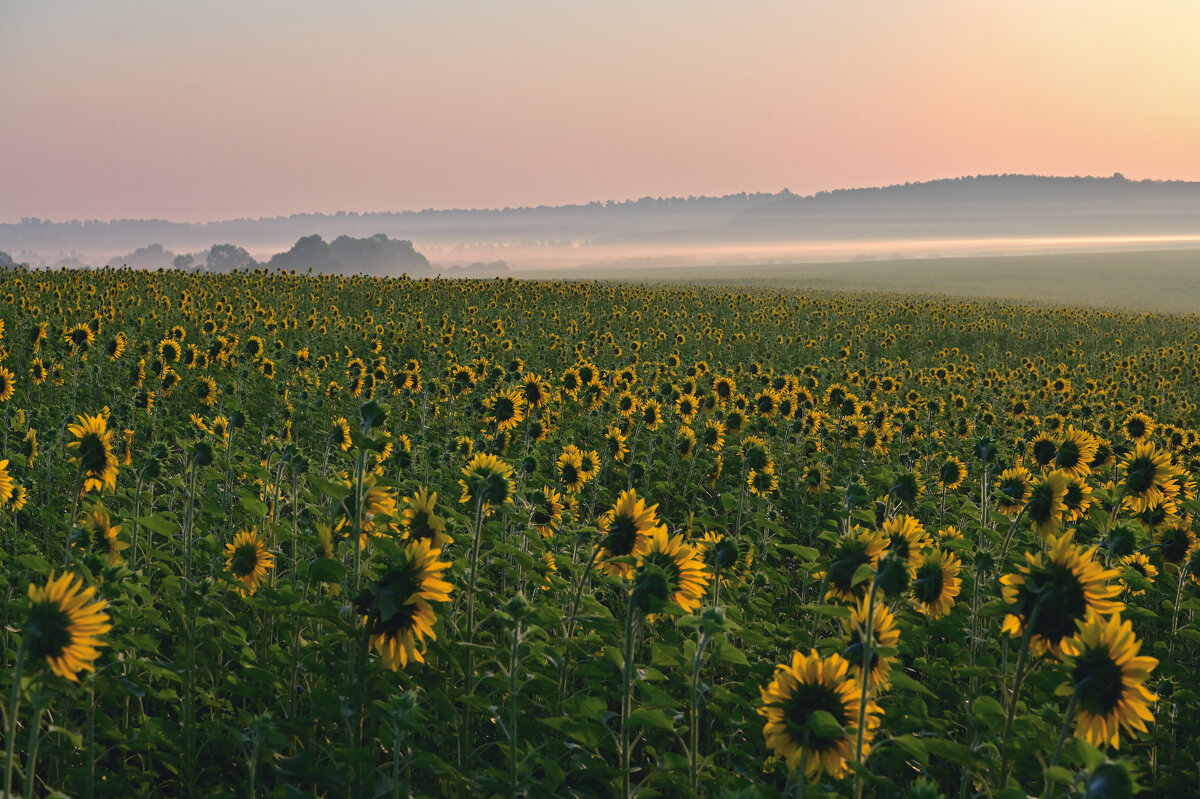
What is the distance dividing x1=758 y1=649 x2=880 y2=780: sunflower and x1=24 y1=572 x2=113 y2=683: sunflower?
1993 millimetres

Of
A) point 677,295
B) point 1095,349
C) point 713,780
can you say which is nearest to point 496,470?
point 713,780

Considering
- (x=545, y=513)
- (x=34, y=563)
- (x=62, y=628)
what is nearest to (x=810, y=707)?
(x=62, y=628)

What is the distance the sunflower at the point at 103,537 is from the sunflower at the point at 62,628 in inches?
81.5

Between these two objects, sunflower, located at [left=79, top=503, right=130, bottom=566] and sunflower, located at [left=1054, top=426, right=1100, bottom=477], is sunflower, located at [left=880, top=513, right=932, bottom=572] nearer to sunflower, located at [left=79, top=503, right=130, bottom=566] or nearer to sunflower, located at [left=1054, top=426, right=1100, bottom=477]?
sunflower, located at [left=1054, top=426, right=1100, bottom=477]

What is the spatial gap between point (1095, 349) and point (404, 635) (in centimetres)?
3039

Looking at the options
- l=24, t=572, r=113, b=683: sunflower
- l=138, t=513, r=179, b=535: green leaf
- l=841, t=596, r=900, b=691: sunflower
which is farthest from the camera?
l=138, t=513, r=179, b=535: green leaf

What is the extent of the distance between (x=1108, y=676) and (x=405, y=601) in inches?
85.4

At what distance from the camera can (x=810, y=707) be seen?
247 centimetres

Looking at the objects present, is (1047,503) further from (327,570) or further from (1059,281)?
(1059,281)

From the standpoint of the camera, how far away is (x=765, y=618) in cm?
513

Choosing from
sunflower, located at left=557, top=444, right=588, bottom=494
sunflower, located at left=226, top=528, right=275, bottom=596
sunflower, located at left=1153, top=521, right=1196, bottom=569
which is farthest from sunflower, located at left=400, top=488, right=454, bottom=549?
sunflower, located at left=1153, top=521, right=1196, bottom=569

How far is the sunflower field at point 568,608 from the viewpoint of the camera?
2434 millimetres

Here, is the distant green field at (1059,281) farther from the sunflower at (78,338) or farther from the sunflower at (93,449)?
the sunflower at (93,449)

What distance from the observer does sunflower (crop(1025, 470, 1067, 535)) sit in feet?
13.0
